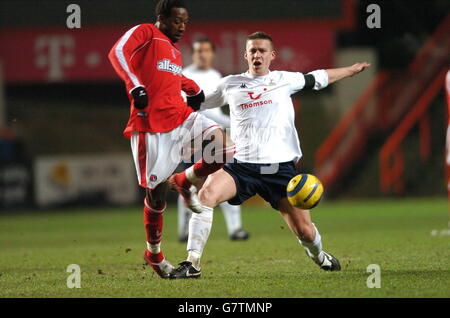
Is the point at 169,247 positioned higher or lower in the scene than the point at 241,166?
lower

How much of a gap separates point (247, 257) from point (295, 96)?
11380 millimetres

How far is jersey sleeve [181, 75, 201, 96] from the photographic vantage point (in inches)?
256

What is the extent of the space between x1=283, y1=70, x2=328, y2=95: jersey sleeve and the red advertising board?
11.5 meters

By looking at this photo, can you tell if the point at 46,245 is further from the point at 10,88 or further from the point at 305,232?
the point at 10,88

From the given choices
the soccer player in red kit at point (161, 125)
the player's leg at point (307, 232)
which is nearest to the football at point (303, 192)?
the player's leg at point (307, 232)

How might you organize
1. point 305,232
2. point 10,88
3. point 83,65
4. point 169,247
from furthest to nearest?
point 10,88
point 83,65
point 169,247
point 305,232

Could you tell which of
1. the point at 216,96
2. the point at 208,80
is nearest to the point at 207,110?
the point at 208,80

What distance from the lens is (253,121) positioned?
636 cm

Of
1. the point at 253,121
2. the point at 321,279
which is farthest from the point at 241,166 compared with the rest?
the point at 321,279

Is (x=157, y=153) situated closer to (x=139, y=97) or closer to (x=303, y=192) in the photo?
(x=139, y=97)

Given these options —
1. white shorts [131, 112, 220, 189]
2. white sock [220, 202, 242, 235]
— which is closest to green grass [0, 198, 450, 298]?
white sock [220, 202, 242, 235]

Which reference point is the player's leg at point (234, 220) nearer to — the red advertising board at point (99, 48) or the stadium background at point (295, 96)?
the stadium background at point (295, 96)

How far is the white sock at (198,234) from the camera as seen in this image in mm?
6023
